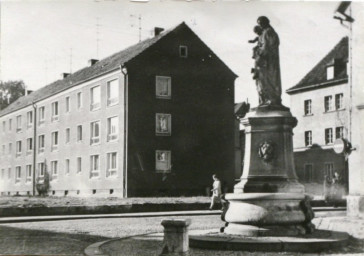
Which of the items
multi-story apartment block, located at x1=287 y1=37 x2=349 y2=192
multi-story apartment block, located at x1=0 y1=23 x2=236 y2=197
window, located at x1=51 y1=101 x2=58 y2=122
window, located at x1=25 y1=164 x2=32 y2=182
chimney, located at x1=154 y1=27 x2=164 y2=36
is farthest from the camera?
window, located at x1=25 y1=164 x2=32 y2=182

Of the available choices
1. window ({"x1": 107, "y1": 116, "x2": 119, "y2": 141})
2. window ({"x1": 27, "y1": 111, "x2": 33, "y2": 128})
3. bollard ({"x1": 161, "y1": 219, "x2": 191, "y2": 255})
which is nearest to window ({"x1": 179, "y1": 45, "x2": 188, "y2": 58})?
window ({"x1": 107, "y1": 116, "x2": 119, "y2": 141})

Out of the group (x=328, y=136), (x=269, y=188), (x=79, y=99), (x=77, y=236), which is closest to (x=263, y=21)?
(x=269, y=188)

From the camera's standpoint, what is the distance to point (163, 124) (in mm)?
36438

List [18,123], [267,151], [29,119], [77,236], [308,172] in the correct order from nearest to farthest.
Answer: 1. [267,151]
2. [77,236]
3. [308,172]
4. [18,123]
5. [29,119]

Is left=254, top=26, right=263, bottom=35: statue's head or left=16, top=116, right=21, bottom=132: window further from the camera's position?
left=16, top=116, right=21, bottom=132: window

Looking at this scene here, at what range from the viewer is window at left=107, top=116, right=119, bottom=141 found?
3616 cm

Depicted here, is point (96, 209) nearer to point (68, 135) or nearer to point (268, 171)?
point (268, 171)

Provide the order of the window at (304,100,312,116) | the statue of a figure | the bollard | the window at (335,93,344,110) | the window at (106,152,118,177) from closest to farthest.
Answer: the bollard < the statue of a figure < the window at (106,152,118,177) < the window at (335,93,344,110) < the window at (304,100,312,116)

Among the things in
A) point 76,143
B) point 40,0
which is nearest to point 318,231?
point 40,0

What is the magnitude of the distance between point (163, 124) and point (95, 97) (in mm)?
5496

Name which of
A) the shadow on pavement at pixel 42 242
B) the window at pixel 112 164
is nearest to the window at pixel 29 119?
the window at pixel 112 164

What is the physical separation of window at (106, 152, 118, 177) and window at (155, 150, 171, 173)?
2579 millimetres

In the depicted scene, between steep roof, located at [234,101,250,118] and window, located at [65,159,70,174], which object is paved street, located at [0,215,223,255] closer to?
window, located at [65,159,70,174]

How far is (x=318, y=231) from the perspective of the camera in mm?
12000
